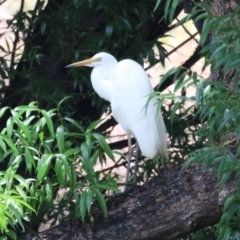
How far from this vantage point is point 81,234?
7.64 feet

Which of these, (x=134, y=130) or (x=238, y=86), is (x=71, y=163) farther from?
(x=134, y=130)

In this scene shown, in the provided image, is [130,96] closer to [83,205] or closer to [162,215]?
[162,215]

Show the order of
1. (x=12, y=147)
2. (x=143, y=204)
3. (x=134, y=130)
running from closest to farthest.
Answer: (x=12, y=147), (x=143, y=204), (x=134, y=130)

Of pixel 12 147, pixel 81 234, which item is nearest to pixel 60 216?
pixel 81 234

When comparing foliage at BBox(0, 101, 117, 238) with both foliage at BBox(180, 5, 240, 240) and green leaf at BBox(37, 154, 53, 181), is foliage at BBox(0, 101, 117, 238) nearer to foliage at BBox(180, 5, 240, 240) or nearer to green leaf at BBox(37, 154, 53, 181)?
green leaf at BBox(37, 154, 53, 181)

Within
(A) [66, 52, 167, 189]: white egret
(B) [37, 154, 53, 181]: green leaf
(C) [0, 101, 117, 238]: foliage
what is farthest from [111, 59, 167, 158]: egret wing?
(B) [37, 154, 53, 181]: green leaf

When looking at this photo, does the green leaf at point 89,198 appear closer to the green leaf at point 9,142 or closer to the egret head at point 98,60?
the green leaf at point 9,142

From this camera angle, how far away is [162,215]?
233 centimetres

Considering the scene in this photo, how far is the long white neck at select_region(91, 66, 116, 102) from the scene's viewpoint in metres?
3.00

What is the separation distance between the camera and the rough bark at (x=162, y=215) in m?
2.32

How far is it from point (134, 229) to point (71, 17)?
3.49 feet

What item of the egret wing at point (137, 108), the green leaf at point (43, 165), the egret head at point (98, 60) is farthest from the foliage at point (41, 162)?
the egret head at point (98, 60)

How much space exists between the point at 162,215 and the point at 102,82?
2.70 feet

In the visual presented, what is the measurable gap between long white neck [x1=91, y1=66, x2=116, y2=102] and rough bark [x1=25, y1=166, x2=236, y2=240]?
74 centimetres
